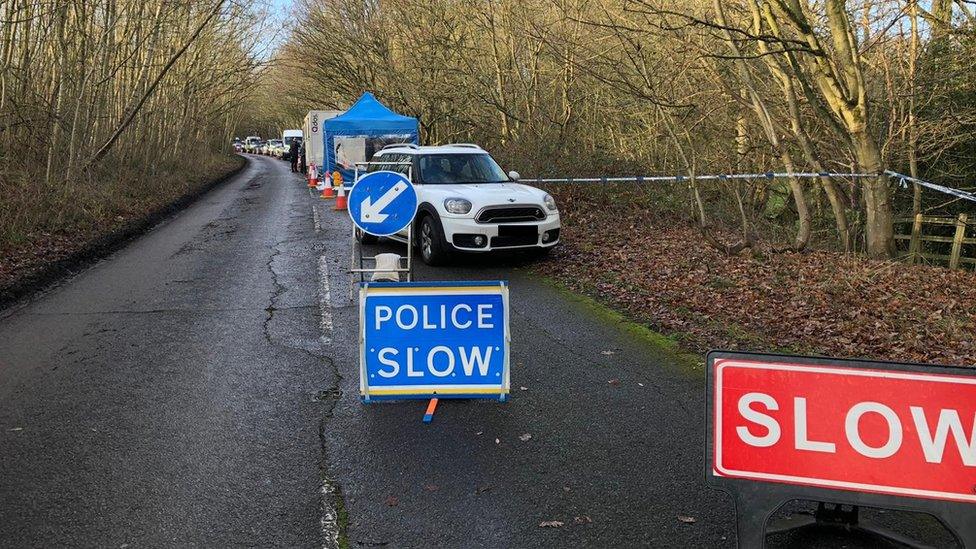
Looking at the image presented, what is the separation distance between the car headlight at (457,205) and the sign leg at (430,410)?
18.9ft

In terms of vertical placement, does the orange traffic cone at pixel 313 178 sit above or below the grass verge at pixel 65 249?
above

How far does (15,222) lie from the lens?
12.4 m

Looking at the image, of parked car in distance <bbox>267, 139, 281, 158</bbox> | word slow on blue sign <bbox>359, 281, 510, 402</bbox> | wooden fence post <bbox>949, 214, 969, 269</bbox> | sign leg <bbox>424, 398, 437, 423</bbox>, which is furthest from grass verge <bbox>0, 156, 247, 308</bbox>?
parked car in distance <bbox>267, 139, 281, 158</bbox>

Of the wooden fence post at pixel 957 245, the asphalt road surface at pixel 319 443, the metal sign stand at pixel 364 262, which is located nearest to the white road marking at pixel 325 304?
the asphalt road surface at pixel 319 443

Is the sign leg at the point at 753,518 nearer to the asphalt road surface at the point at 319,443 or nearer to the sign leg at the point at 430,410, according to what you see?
the asphalt road surface at the point at 319,443

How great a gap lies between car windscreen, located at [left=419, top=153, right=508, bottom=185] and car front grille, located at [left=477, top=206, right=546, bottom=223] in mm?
1377

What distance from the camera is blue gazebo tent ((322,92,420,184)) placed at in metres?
25.6

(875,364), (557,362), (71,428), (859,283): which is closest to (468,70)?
(859,283)

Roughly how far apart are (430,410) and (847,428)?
295cm

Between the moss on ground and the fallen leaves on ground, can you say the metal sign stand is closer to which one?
the moss on ground

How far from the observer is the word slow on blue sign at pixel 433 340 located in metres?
5.46

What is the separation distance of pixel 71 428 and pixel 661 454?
12.5 feet

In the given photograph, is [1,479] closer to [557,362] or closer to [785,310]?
[557,362]

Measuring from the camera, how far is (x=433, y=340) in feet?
18.0
